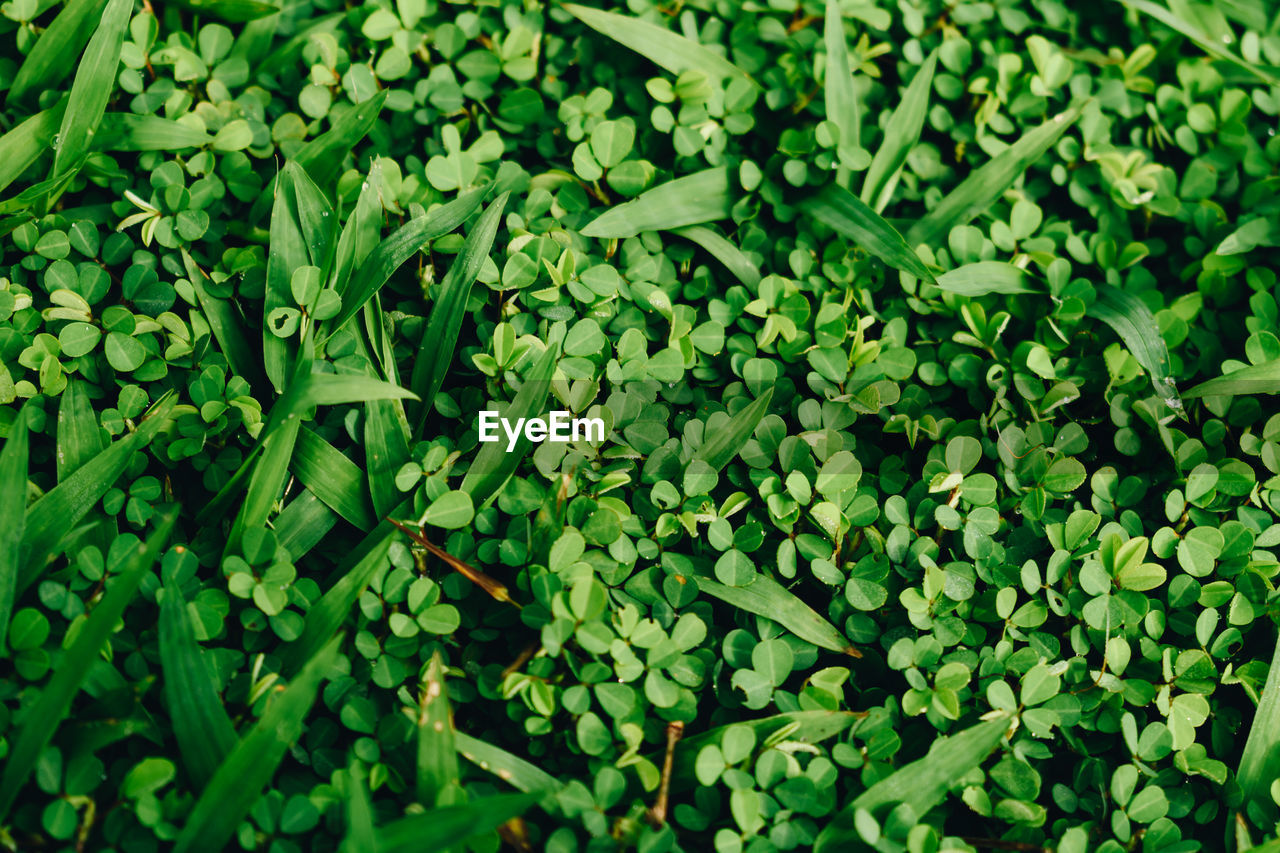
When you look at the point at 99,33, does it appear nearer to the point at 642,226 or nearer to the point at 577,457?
the point at 642,226

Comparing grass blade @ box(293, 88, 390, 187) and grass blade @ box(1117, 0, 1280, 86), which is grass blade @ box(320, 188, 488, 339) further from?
grass blade @ box(1117, 0, 1280, 86)

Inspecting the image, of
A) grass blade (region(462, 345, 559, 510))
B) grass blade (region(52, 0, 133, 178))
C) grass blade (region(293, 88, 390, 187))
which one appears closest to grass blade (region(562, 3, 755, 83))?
grass blade (region(293, 88, 390, 187))

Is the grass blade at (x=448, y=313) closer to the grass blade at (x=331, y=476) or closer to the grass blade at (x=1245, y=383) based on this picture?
the grass blade at (x=331, y=476)

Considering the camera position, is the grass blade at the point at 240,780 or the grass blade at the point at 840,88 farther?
the grass blade at the point at 840,88

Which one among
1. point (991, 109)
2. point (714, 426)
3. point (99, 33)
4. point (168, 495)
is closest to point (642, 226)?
point (714, 426)

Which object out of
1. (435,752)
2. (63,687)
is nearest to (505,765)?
(435,752)

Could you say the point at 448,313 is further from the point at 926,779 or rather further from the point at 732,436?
the point at 926,779

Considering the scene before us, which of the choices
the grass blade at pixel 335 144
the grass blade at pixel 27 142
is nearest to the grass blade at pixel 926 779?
the grass blade at pixel 335 144

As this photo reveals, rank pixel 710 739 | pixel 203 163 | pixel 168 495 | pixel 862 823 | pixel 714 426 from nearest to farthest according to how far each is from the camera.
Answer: pixel 862 823
pixel 710 739
pixel 168 495
pixel 714 426
pixel 203 163
